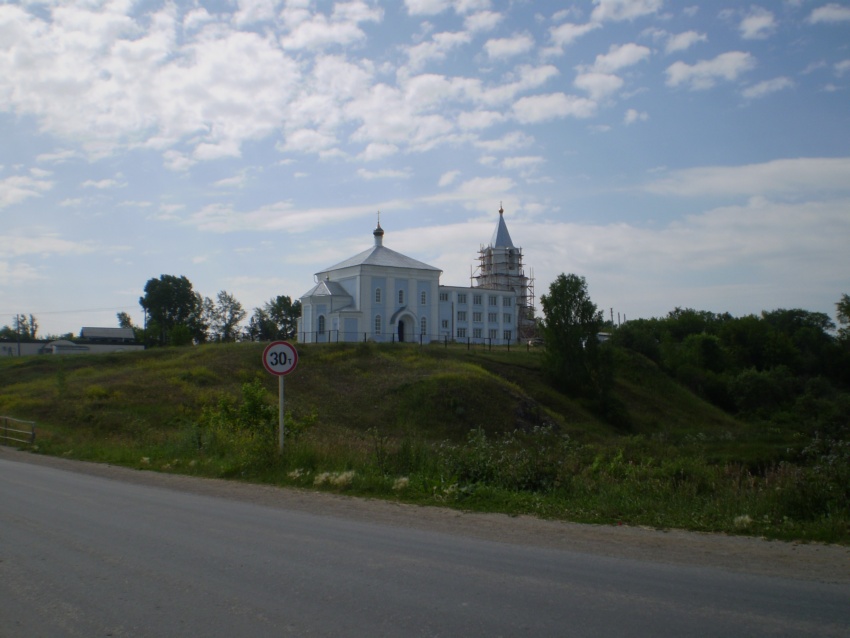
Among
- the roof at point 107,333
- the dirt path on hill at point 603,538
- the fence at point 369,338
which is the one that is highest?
the roof at point 107,333

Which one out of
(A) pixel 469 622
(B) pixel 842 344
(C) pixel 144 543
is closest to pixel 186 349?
(C) pixel 144 543

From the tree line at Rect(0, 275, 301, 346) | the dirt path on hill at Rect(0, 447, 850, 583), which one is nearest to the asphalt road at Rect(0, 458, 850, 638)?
the dirt path on hill at Rect(0, 447, 850, 583)

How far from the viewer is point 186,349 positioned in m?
58.2

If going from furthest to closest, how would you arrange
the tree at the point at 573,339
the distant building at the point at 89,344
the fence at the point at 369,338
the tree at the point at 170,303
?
the tree at the point at 170,303, the distant building at the point at 89,344, the fence at the point at 369,338, the tree at the point at 573,339

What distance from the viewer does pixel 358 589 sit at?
6.55 meters

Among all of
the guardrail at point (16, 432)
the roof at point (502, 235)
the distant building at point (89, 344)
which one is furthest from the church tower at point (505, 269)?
the guardrail at point (16, 432)

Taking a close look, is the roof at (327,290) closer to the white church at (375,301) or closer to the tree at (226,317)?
the white church at (375,301)

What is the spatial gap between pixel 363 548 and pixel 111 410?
30469 mm

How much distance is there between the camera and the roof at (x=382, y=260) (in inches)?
2813

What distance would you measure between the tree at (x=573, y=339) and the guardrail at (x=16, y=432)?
1474 inches

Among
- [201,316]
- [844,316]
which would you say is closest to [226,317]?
[201,316]

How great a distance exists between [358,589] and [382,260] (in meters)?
66.1

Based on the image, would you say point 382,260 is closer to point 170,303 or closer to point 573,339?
point 573,339

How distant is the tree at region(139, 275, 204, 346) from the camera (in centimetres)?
9981
